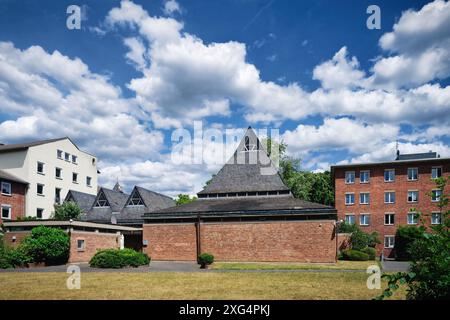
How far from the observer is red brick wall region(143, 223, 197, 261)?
101 ft

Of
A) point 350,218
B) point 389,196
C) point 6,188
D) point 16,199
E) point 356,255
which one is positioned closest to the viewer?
point 356,255

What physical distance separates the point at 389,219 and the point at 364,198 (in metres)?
3.55

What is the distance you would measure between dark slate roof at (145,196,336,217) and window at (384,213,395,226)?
15759 mm

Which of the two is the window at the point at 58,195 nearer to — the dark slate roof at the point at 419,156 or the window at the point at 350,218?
the window at the point at 350,218

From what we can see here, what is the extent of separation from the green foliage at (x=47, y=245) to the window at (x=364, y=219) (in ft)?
105

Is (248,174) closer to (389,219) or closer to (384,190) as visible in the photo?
(384,190)

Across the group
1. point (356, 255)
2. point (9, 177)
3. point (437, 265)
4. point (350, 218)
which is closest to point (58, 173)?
point (9, 177)

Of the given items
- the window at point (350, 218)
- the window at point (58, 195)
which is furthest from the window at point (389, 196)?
the window at point (58, 195)

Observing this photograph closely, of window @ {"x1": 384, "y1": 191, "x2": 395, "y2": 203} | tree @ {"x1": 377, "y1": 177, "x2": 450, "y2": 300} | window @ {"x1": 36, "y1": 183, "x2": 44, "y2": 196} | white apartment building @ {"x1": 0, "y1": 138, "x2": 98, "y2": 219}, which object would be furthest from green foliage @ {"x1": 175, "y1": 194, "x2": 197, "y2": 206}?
tree @ {"x1": 377, "y1": 177, "x2": 450, "y2": 300}

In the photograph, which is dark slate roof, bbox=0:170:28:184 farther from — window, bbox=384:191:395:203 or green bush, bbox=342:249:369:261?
window, bbox=384:191:395:203

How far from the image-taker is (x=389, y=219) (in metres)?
41.6

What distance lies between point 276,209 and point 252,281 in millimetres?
12460

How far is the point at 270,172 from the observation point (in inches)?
1405
